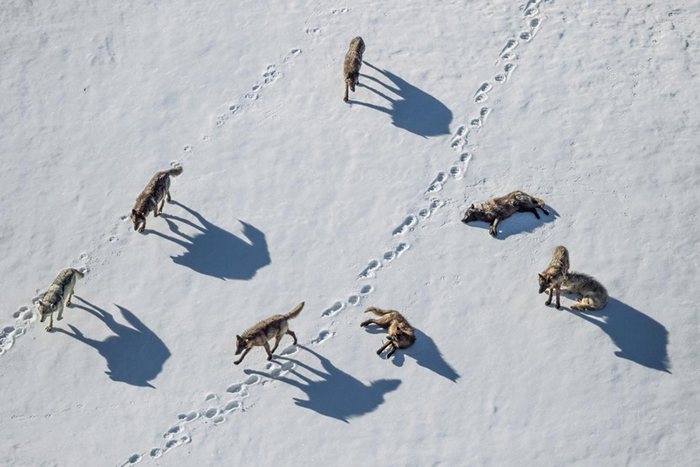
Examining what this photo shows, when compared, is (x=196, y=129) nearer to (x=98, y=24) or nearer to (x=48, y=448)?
(x=98, y=24)

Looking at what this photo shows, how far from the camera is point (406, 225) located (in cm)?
1650

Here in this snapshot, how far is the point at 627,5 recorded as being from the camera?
20125 millimetres

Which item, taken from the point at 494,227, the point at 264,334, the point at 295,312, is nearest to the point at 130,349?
the point at 264,334

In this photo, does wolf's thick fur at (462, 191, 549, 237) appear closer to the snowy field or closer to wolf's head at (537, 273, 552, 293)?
the snowy field

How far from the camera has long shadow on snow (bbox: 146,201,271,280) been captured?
16.1 m

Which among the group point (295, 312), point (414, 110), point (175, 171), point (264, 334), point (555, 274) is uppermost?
point (414, 110)

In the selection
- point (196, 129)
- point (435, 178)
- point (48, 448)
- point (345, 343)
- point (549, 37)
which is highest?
point (549, 37)

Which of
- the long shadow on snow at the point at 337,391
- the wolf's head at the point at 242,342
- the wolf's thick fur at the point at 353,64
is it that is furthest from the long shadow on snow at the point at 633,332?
the wolf's thick fur at the point at 353,64

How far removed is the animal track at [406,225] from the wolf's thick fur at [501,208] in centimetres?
95

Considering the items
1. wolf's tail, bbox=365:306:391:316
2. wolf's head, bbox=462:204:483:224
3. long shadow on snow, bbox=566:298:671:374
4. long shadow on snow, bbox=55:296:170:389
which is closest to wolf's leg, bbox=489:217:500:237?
wolf's head, bbox=462:204:483:224

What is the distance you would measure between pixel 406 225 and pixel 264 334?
151 inches

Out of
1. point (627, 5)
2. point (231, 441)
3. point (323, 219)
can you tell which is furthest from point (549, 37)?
point (231, 441)

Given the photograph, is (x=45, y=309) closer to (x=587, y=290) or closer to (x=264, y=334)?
(x=264, y=334)

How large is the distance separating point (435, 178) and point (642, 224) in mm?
4044
